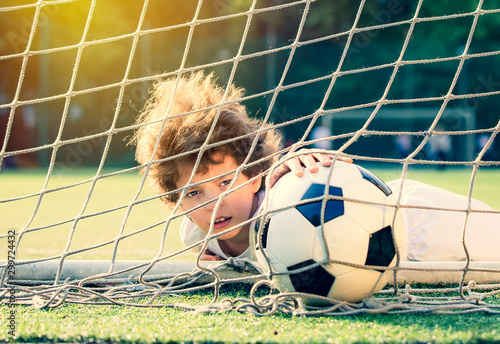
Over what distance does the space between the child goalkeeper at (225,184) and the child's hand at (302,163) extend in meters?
0.25

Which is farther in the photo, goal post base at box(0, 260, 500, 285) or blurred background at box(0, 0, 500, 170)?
Answer: blurred background at box(0, 0, 500, 170)

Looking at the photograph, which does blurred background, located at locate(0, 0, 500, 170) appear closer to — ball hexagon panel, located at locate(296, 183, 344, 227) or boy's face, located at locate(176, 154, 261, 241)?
boy's face, located at locate(176, 154, 261, 241)

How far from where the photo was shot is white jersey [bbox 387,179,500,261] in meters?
2.38

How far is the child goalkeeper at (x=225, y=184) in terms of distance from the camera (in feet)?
7.00

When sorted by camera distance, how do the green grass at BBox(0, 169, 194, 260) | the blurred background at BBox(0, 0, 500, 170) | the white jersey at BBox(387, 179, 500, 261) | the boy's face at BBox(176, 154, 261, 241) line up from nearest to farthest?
1. the boy's face at BBox(176, 154, 261, 241)
2. the white jersey at BBox(387, 179, 500, 261)
3. the green grass at BBox(0, 169, 194, 260)
4. the blurred background at BBox(0, 0, 500, 170)

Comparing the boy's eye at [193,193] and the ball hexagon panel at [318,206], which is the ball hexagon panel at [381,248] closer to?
the ball hexagon panel at [318,206]

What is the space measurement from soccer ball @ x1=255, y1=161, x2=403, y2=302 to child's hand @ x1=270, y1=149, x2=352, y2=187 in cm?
5

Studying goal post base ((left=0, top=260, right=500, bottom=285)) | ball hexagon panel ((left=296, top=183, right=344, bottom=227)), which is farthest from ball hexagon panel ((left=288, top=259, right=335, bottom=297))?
goal post base ((left=0, top=260, right=500, bottom=285))

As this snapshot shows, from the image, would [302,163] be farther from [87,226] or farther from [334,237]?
[87,226]

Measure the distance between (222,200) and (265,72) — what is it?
12.7 meters

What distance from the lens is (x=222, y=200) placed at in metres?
2.07

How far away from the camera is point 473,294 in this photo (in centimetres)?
178

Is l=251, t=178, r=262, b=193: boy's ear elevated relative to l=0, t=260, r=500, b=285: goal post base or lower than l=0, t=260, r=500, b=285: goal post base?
elevated

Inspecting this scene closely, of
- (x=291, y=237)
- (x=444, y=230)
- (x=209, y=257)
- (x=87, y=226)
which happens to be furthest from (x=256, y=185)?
(x=87, y=226)
